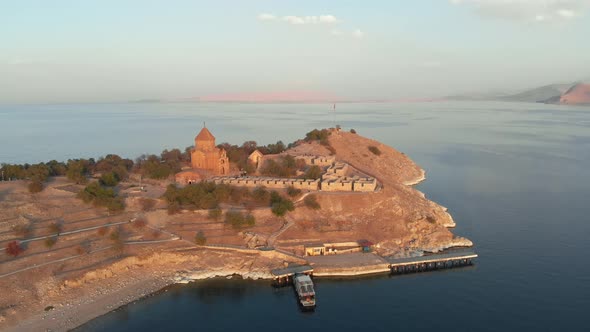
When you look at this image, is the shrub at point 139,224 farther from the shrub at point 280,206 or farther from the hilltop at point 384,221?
the hilltop at point 384,221

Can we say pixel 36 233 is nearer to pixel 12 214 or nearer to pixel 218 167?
pixel 12 214

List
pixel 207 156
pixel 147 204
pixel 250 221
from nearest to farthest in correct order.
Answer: pixel 250 221 < pixel 147 204 < pixel 207 156

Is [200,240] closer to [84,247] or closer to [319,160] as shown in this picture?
[84,247]

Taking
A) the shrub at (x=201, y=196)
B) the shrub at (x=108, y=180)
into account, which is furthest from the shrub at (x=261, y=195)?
the shrub at (x=108, y=180)

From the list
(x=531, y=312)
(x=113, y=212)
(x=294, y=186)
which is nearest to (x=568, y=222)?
(x=531, y=312)

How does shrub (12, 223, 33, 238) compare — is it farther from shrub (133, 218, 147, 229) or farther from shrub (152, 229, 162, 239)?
shrub (152, 229, 162, 239)

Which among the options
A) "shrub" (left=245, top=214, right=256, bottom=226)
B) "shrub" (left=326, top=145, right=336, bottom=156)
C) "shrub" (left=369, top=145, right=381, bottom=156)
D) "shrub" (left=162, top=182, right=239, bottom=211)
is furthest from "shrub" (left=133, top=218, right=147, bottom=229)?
"shrub" (left=369, top=145, right=381, bottom=156)

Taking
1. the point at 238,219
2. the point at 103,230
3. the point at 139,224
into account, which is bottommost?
the point at 103,230

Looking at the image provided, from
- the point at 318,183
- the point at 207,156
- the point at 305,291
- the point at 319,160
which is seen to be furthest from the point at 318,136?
the point at 305,291
